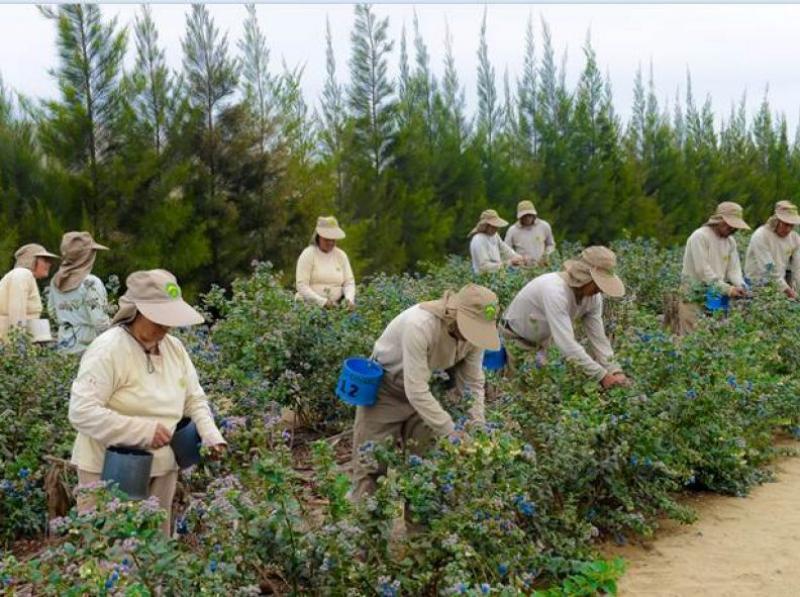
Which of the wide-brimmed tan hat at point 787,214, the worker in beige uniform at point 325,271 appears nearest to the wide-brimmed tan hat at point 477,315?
the worker in beige uniform at point 325,271

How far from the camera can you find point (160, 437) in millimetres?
3996

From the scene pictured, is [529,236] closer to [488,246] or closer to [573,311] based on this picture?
[488,246]

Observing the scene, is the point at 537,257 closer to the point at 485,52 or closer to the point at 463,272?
the point at 463,272

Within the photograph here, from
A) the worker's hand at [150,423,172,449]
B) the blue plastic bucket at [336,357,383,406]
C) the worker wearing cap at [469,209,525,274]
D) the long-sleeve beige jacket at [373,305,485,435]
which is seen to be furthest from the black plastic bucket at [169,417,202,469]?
the worker wearing cap at [469,209,525,274]

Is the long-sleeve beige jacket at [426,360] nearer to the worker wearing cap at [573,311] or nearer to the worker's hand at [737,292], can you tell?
the worker wearing cap at [573,311]

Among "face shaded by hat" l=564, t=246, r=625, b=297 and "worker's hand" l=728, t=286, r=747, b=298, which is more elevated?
"face shaded by hat" l=564, t=246, r=625, b=297

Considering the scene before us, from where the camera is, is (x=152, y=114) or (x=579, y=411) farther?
(x=152, y=114)

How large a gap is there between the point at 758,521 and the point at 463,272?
5.92m

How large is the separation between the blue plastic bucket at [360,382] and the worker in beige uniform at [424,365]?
8cm

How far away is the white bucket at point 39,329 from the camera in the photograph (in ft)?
22.7

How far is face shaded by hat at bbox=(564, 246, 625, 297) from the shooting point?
574 cm

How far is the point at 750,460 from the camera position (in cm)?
658

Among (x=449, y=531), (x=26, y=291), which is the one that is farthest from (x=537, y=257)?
(x=449, y=531)

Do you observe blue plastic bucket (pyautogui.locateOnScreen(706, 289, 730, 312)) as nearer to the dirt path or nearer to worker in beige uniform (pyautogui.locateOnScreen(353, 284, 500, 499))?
the dirt path
